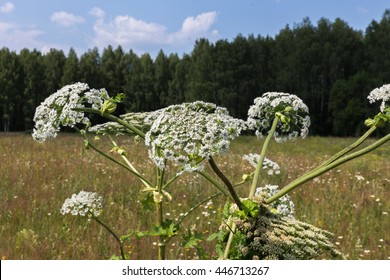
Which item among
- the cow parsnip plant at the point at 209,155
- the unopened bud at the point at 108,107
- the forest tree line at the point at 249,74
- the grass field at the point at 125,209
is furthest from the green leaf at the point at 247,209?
the forest tree line at the point at 249,74

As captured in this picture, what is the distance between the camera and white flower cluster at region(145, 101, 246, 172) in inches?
68.4

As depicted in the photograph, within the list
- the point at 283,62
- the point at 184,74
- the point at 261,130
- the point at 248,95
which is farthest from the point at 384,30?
the point at 261,130

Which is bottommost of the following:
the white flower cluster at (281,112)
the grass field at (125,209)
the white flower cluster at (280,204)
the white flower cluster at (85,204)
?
the grass field at (125,209)

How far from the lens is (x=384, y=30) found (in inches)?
2473

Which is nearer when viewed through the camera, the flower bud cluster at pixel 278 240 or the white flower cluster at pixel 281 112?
the flower bud cluster at pixel 278 240

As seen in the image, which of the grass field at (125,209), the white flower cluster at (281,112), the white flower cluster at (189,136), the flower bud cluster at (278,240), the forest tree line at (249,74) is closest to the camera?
the white flower cluster at (189,136)

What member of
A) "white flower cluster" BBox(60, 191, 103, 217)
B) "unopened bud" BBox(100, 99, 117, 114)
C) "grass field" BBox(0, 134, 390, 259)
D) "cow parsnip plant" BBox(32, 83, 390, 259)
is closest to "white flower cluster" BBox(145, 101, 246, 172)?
"cow parsnip plant" BBox(32, 83, 390, 259)

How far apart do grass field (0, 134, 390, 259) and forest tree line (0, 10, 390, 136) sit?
49.4 meters

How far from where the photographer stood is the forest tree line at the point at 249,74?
60844mm

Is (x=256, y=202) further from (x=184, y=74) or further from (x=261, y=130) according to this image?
(x=184, y=74)

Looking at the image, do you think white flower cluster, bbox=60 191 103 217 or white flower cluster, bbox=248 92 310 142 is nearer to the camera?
white flower cluster, bbox=248 92 310 142

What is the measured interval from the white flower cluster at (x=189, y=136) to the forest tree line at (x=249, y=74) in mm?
58522

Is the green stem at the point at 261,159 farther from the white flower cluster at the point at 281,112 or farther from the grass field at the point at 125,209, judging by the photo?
the grass field at the point at 125,209

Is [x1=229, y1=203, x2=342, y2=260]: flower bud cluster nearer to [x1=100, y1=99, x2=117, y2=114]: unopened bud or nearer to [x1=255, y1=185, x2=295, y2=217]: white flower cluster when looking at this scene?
[x1=255, y1=185, x2=295, y2=217]: white flower cluster
